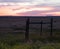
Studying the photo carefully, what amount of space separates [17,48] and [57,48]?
2030 millimetres

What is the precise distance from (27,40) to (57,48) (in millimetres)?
4019

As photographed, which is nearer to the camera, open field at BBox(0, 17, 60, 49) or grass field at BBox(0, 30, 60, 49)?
grass field at BBox(0, 30, 60, 49)

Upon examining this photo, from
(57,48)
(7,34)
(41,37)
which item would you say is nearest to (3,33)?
(7,34)

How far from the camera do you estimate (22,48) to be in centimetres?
1002

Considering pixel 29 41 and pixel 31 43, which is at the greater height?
pixel 31 43

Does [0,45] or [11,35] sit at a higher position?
[0,45]

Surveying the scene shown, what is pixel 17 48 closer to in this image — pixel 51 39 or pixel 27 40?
pixel 27 40

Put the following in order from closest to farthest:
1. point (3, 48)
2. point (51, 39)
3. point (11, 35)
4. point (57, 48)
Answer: point (3, 48) → point (57, 48) → point (51, 39) → point (11, 35)

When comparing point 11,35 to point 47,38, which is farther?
point 11,35

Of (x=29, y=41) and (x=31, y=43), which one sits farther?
(x=29, y=41)

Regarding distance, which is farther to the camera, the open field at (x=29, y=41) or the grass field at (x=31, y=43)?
the open field at (x=29, y=41)

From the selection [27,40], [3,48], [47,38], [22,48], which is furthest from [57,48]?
[47,38]

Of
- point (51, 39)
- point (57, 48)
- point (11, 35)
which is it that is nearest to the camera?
point (57, 48)

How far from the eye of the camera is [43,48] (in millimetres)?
10312
